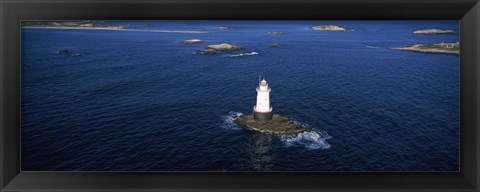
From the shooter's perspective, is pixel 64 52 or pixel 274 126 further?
pixel 64 52

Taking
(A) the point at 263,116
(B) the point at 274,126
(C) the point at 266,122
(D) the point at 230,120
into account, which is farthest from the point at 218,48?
(B) the point at 274,126

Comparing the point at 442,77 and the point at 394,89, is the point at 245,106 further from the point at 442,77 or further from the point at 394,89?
the point at 442,77

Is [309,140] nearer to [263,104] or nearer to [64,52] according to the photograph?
[263,104]

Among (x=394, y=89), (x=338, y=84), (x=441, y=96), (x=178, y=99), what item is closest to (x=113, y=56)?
(x=178, y=99)

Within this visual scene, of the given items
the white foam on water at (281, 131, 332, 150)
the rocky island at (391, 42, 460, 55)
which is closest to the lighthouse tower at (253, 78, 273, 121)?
the white foam on water at (281, 131, 332, 150)

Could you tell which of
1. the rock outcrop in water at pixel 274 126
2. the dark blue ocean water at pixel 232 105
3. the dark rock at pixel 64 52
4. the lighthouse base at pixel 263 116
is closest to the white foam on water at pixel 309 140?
the dark blue ocean water at pixel 232 105

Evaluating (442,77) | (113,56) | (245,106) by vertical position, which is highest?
(113,56)

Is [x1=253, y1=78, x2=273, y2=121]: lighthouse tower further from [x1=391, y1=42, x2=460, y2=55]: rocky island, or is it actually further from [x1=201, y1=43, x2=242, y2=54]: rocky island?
[x1=391, y1=42, x2=460, y2=55]: rocky island

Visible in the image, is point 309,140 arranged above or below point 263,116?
below
